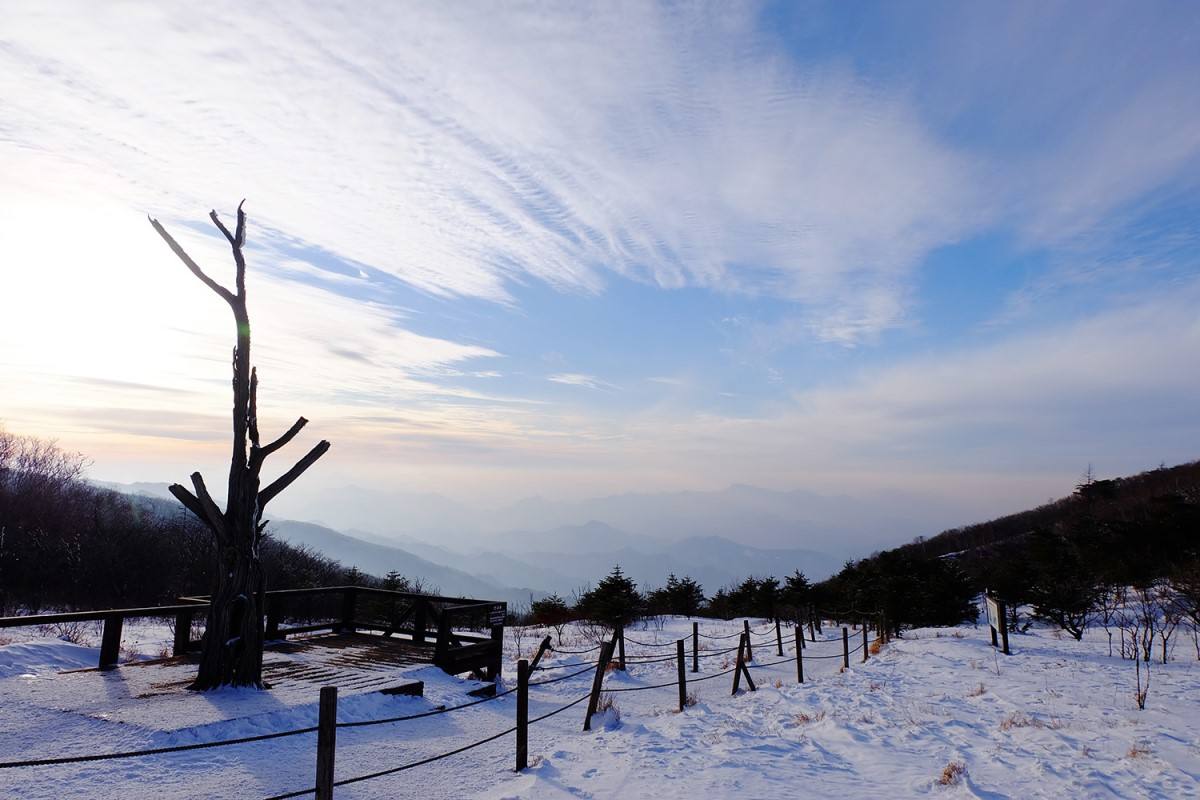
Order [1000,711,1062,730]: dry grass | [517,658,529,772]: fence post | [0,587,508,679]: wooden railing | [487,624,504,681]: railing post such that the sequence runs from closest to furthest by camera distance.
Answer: [517,658,529,772]: fence post
[1000,711,1062,730]: dry grass
[0,587,508,679]: wooden railing
[487,624,504,681]: railing post

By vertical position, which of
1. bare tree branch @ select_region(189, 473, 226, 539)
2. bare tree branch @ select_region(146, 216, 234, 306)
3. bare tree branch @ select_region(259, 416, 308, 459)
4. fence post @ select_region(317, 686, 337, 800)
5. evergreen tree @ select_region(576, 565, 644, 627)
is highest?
bare tree branch @ select_region(146, 216, 234, 306)

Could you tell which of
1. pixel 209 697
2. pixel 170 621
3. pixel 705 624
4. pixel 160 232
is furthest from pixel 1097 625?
pixel 170 621

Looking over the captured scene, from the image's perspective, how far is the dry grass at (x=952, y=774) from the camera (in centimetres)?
653

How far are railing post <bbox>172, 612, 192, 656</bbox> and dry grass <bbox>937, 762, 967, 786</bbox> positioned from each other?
11675 mm

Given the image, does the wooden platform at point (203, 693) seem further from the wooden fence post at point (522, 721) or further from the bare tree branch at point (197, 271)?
the bare tree branch at point (197, 271)

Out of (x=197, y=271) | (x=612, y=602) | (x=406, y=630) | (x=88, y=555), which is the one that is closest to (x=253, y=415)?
(x=197, y=271)

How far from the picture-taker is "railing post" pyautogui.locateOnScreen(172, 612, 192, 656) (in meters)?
11.5

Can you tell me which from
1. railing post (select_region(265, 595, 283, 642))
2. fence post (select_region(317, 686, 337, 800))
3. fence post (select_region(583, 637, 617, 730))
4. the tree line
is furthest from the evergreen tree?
fence post (select_region(317, 686, 337, 800))

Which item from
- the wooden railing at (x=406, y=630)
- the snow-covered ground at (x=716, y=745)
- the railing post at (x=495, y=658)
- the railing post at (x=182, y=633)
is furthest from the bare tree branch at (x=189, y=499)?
the railing post at (x=495, y=658)

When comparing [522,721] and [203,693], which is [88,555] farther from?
[522,721]

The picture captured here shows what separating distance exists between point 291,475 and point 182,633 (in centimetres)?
389

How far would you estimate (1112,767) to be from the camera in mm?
6812

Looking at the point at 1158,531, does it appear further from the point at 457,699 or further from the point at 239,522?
the point at 239,522

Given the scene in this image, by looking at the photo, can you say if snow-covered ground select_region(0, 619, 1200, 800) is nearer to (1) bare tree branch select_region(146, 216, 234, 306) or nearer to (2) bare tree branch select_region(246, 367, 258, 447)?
(2) bare tree branch select_region(246, 367, 258, 447)
